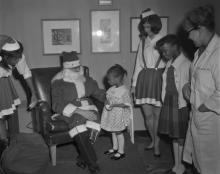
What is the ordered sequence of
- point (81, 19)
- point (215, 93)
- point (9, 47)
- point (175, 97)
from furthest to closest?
1. point (81, 19)
2. point (9, 47)
3. point (175, 97)
4. point (215, 93)

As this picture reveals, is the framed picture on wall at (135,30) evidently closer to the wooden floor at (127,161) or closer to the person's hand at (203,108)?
the wooden floor at (127,161)

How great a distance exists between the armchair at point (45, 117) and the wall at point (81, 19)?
0.38 metres

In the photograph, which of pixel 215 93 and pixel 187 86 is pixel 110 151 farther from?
pixel 215 93

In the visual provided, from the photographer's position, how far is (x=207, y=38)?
2.36 metres

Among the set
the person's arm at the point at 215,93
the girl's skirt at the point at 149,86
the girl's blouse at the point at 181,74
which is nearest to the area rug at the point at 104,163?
the girl's skirt at the point at 149,86

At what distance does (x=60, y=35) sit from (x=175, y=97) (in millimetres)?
1886

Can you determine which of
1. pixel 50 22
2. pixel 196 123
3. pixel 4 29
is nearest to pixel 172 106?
pixel 196 123

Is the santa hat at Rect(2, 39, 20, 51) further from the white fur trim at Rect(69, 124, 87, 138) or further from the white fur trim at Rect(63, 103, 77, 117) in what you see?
the white fur trim at Rect(69, 124, 87, 138)

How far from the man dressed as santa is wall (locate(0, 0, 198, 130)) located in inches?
31.0

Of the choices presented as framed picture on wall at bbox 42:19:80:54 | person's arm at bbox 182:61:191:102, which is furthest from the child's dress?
framed picture on wall at bbox 42:19:80:54

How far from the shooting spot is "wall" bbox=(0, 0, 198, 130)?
3977 mm

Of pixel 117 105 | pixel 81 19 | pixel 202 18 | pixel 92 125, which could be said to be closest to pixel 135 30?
pixel 81 19

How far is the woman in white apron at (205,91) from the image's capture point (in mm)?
2293

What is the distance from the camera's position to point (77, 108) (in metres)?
3.31
